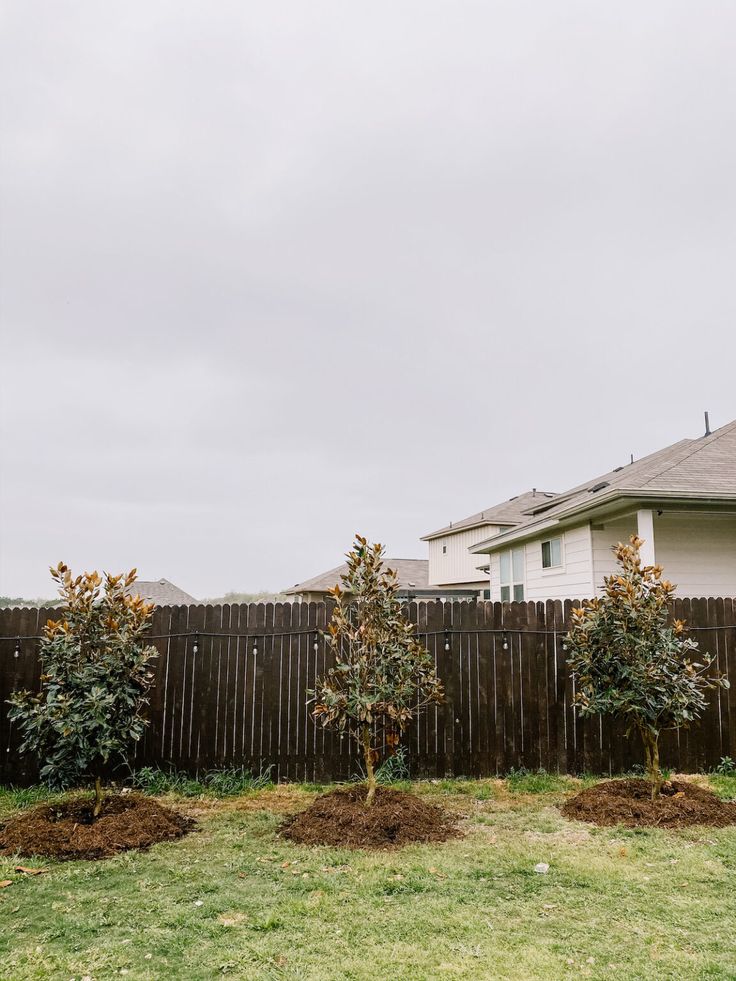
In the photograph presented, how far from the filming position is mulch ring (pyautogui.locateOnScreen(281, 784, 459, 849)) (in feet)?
16.0

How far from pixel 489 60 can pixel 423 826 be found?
1087 cm

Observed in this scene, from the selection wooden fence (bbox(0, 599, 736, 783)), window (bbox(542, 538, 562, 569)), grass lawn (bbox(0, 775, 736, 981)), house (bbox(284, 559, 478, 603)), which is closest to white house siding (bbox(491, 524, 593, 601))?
window (bbox(542, 538, 562, 569))

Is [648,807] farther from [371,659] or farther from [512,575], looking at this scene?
[512,575]

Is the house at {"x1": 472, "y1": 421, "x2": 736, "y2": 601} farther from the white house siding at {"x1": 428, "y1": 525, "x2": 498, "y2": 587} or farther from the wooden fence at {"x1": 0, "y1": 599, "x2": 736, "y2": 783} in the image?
the white house siding at {"x1": 428, "y1": 525, "x2": 498, "y2": 587}

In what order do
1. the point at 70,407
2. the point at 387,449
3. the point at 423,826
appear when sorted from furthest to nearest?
the point at 387,449 < the point at 70,407 < the point at 423,826

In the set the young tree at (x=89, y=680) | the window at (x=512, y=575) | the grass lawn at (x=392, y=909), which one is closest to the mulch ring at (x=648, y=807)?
the grass lawn at (x=392, y=909)

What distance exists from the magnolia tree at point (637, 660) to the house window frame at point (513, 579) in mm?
9180

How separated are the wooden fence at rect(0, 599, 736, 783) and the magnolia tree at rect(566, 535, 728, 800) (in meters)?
1.19

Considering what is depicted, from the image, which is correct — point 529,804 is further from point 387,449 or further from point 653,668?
point 387,449

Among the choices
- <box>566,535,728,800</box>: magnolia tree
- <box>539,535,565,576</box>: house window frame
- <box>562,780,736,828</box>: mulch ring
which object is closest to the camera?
<box>562,780,736,828</box>: mulch ring

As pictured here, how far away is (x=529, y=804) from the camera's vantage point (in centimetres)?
599

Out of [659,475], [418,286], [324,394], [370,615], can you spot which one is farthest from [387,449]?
[370,615]

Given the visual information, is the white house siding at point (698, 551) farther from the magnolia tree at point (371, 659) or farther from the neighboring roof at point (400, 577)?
the neighboring roof at point (400, 577)

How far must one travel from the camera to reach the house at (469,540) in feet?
82.4
